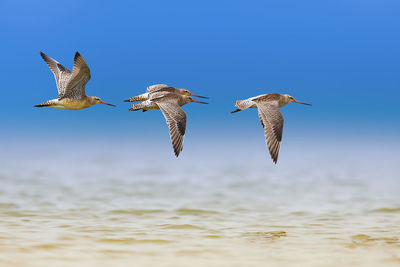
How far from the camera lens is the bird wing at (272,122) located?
975cm

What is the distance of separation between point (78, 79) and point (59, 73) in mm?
1440

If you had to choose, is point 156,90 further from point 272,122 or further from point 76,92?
point 272,122

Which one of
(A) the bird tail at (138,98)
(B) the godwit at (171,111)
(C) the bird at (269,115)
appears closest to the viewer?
(B) the godwit at (171,111)

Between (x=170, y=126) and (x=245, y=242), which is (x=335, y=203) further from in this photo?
(x=170, y=126)

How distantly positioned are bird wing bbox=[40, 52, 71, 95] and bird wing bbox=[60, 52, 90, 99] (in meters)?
0.14

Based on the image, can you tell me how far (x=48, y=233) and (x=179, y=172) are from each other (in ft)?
66.8

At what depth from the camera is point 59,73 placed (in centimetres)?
1102

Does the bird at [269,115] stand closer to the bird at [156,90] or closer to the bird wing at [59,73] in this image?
the bird at [156,90]

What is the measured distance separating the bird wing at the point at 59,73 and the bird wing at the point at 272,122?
3.28m

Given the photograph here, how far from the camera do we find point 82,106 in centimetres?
966

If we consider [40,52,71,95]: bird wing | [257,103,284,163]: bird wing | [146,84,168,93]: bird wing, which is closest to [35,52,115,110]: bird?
[40,52,71,95]: bird wing

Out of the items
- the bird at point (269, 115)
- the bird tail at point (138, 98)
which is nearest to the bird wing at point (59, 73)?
the bird tail at point (138, 98)

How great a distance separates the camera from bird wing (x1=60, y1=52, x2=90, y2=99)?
952 cm

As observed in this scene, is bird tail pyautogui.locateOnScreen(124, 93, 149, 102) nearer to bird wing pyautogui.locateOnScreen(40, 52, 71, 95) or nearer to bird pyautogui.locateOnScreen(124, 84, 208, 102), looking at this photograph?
bird pyautogui.locateOnScreen(124, 84, 208, 102)
